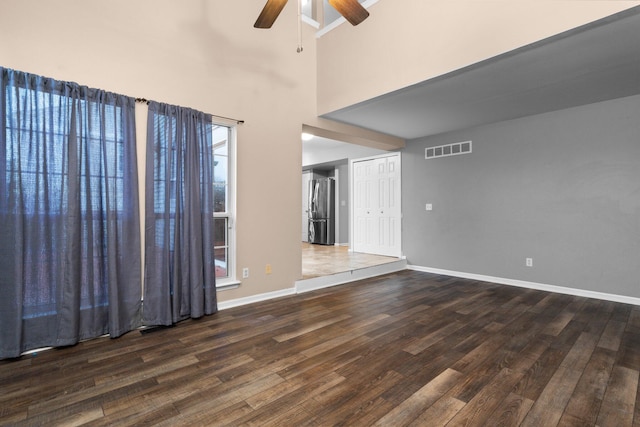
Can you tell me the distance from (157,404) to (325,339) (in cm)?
133

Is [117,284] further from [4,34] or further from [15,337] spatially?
[4,34]

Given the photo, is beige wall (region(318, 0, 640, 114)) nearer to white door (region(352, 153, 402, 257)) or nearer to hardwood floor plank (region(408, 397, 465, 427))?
white door (region(352, 153, 402, 257))

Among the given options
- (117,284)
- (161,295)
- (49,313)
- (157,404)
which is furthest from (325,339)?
(49,313)

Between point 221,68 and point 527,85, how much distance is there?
3.38 metres

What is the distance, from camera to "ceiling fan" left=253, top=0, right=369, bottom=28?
7.29ft

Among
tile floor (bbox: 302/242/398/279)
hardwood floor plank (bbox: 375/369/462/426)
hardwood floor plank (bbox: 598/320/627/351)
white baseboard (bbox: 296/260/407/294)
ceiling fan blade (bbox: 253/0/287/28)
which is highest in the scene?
ceiling fan blade (bbox: 253/0/287/28)

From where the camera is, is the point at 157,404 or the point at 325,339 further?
the point at 325,339

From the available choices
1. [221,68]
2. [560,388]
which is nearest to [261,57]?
[221,68]

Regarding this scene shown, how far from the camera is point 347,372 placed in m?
2.11

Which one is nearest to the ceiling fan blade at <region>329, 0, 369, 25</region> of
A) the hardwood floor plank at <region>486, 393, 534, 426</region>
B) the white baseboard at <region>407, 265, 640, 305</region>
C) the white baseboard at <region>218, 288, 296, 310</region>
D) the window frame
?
the window frame

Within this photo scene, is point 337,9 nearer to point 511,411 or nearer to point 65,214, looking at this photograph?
point 65,214

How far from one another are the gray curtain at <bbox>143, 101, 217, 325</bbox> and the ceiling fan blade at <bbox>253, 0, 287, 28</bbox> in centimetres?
120

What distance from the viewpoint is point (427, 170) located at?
18.4 ft

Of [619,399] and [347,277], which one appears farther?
[347,277]
